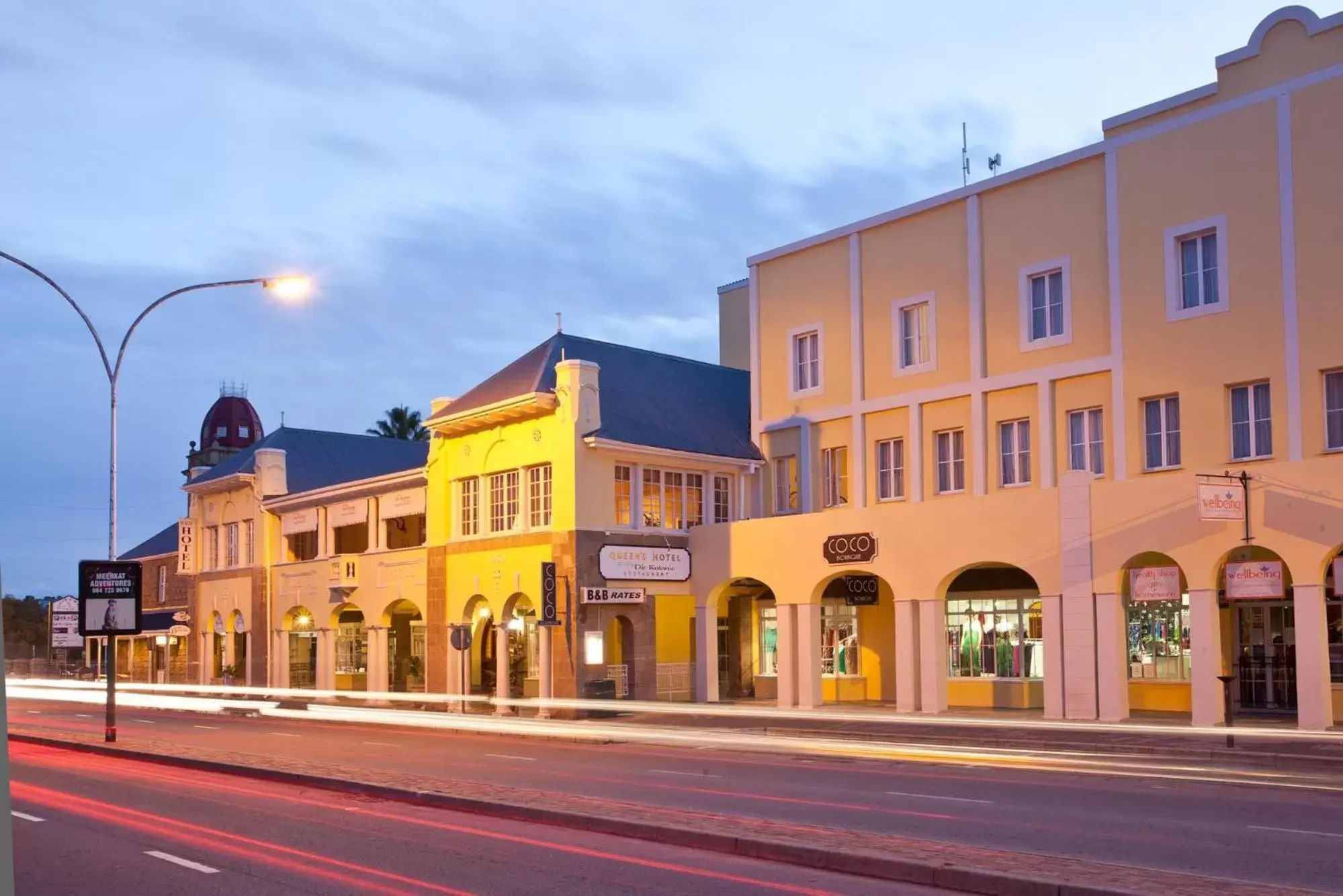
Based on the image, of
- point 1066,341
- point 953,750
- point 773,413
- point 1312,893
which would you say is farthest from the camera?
point 773,413

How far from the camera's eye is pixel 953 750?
81.5 feet

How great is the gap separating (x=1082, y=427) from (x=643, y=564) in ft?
40.6

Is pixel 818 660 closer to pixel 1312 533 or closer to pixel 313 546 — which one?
pixel 1312 533

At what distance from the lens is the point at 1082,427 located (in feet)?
105

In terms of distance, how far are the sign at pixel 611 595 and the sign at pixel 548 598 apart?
2.52 ft

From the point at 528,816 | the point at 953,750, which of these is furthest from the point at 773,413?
the point at 528,816

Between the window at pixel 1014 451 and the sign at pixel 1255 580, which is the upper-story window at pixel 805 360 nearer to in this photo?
the window at pixel 1014 451

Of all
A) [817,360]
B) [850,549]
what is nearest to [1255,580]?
[850,549]

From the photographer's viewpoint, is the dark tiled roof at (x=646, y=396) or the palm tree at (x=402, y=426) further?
the palm tree at (x=402, y=426)

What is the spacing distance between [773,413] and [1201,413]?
1330 centimetres

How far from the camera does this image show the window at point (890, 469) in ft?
119

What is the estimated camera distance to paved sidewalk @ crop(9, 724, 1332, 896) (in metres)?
9.63

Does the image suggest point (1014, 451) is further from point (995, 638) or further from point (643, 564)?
point (643, 564)

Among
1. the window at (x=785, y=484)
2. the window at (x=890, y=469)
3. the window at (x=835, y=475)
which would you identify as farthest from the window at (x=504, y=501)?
the window at (x=890, y=469)
